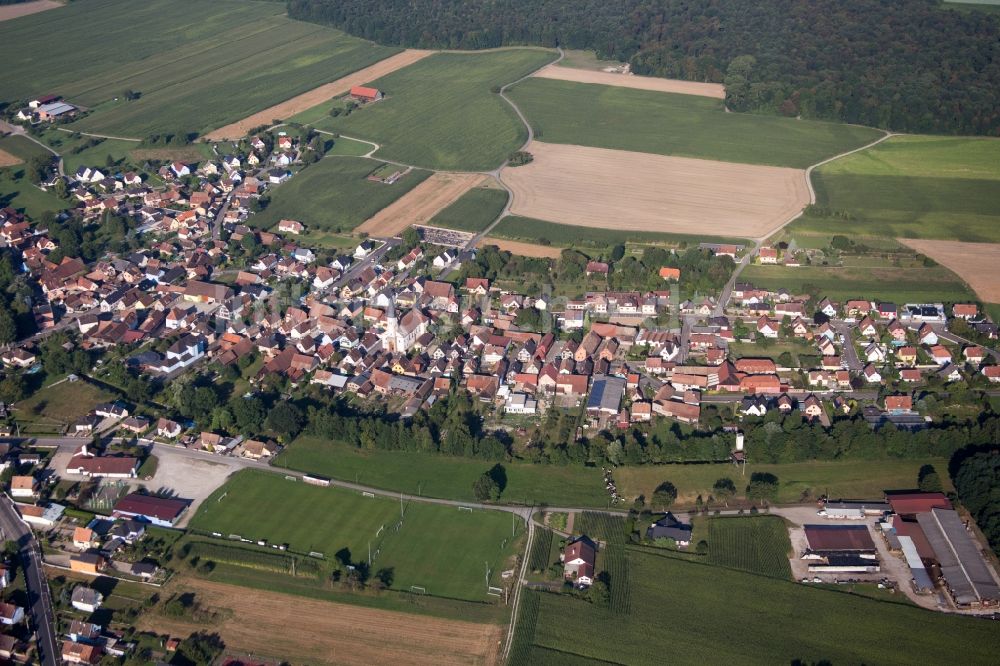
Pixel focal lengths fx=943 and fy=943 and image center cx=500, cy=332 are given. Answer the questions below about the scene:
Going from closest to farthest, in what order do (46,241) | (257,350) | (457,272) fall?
(257,350) → (457,272) → (46,241)

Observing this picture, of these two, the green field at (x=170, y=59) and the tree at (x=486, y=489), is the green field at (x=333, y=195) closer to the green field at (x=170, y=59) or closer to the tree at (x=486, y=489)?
the green field at (x=170, y=59)

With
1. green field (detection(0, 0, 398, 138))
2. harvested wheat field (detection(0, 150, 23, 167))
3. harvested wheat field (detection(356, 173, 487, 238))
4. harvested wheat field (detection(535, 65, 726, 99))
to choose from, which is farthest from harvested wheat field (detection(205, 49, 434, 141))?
harvested wheat field (detection(356, 173, 487, 238))

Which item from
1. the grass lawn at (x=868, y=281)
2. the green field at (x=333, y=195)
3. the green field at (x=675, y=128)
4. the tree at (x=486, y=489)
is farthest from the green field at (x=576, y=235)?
the tree at (x=486, y=489)

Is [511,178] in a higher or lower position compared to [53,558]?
higher

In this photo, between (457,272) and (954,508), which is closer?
(954,508)

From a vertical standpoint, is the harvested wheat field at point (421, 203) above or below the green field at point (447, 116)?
below

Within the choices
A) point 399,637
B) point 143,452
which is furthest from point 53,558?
point 399,637

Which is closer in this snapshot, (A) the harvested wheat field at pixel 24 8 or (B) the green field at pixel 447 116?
(B) the green field at pixel 447 116

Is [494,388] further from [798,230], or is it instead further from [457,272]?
[798,230]
